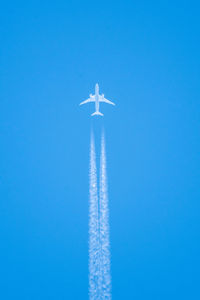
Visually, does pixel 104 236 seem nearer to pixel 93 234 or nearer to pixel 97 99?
pixel 93 234

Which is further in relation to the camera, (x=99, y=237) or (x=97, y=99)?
(x=97, y=99)

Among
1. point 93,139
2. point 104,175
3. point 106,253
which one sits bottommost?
point 106,253

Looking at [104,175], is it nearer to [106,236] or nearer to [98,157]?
[98,157]


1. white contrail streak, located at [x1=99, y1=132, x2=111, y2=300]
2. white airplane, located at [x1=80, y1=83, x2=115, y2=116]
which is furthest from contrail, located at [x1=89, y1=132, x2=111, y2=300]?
white airplane, located at [x1=80, y1=83, x2=115, y2=116]

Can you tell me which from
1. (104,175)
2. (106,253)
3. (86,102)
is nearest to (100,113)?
(86,102)

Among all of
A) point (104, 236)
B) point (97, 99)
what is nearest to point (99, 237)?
point (104, 236)

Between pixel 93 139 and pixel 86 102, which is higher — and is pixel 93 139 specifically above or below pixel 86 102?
below
